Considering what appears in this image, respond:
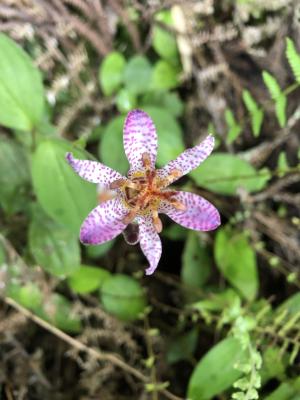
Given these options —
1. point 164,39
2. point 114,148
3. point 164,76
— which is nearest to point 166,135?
point 114,148

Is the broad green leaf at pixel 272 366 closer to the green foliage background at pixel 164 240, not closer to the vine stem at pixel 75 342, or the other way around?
the green foliage background at pixel 164 240

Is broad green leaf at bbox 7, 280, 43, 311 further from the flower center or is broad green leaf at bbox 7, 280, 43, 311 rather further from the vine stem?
the flower center

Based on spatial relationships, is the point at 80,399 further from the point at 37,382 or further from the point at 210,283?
the point at 210,283

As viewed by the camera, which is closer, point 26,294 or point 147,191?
point 147,191

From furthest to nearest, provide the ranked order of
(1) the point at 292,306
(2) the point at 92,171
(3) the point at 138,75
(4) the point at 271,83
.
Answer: (3) the point at 138,75
(1) the point at 292,306
(4) the point at 271,83
(2) the point at 92,171

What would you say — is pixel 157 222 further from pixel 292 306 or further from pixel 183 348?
pixel 183 348

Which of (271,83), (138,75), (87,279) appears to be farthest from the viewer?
(138,75)
